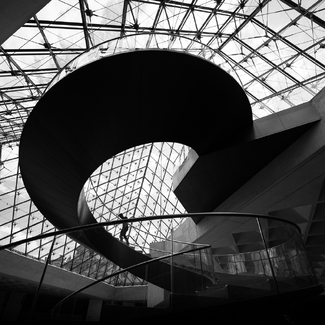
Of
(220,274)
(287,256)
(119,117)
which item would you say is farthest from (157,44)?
(220,274)

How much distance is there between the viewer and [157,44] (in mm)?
8828

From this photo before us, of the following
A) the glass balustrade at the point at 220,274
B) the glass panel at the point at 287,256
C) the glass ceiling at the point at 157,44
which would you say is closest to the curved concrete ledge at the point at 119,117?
the glass balustrade at the point at 220,274

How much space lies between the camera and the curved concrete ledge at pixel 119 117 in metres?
7.92

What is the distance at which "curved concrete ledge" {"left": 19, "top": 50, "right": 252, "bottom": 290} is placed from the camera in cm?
792

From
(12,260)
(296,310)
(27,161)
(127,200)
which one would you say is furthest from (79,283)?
(127,200)

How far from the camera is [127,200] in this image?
127 feet

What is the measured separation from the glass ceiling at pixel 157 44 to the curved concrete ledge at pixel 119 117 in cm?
109

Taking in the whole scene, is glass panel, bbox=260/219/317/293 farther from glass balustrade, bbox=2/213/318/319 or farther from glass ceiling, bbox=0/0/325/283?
glass ceiling, bbox=0/0/325/283

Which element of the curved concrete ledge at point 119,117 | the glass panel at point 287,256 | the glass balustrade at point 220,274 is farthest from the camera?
the curved concrete ledge at point 119,117

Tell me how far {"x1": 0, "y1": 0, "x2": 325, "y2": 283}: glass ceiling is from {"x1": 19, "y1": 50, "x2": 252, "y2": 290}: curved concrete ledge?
3.58ft

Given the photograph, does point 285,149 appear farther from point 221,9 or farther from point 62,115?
point 221,9

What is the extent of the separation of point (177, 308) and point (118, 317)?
102 centimetres

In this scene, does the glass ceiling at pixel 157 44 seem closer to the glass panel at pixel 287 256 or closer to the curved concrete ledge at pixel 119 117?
the curved concrete ledge at pixel 119 117

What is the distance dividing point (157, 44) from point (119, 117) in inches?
118
